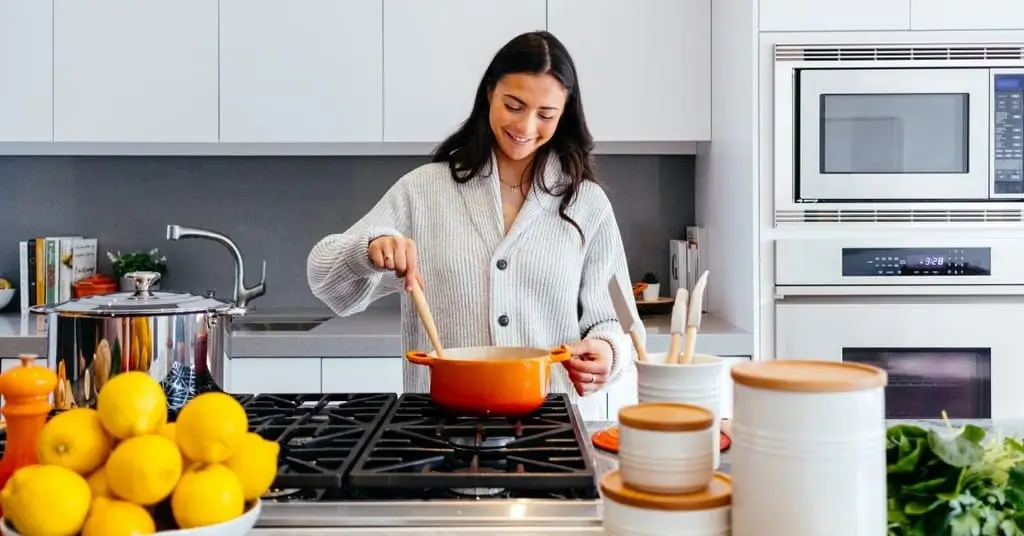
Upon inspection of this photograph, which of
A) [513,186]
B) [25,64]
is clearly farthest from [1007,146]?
[25,64]

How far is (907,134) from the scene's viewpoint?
218cm

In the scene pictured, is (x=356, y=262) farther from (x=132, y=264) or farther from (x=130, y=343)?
(x=132, y=264)

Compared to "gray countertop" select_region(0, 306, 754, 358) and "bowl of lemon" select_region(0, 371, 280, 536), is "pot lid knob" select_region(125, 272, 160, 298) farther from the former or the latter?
"gray countertop" select_region(0, 306, 754, 358)

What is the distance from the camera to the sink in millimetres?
2584

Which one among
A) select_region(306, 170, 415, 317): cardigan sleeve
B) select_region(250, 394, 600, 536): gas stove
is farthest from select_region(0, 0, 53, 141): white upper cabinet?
select_region(250, 394, 600, 536): gas stove

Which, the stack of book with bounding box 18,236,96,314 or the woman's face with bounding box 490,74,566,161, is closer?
the woman's face with bounding box 490,74,566,161

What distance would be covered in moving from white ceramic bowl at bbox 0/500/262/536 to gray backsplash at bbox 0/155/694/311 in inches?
88.6

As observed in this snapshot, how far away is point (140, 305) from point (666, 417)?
740 mm

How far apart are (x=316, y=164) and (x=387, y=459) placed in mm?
2129

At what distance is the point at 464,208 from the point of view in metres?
1.65

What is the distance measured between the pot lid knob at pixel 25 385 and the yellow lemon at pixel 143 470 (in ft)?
0.55

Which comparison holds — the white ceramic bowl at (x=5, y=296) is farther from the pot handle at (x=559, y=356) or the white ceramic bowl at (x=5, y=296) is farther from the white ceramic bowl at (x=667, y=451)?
the white ceramic bowl at (x=667, y=451)

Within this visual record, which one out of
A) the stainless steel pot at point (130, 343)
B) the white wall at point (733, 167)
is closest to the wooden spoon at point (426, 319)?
the stainless steel pot at point (130, 343)

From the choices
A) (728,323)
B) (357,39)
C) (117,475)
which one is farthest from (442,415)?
(357,39)
